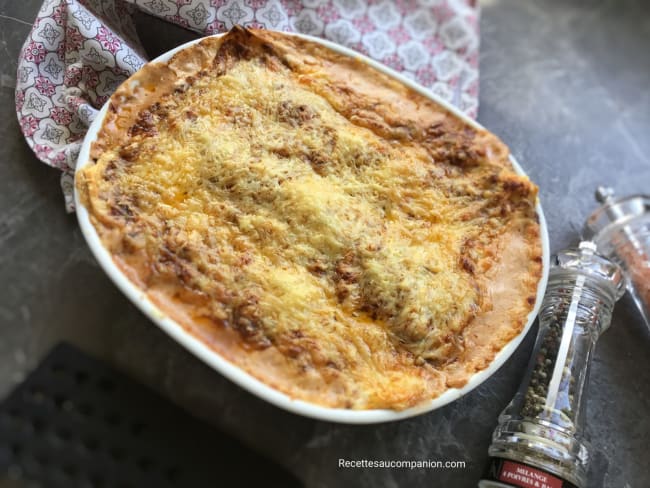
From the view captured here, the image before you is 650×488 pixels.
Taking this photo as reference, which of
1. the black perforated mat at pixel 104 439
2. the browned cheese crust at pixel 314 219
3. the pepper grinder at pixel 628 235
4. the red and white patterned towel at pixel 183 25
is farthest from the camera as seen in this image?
the pepper grinder at pixel 628 235

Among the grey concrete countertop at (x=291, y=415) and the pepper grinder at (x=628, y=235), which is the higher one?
the pepper grinder at (x=628, y=235)

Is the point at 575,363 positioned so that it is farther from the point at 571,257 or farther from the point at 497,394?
the point at 571,257

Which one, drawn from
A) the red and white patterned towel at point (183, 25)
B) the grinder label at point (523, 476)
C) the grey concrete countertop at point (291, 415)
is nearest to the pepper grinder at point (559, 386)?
the grinder label at point (523, 476)

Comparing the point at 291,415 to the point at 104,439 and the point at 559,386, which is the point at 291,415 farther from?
the point at 559,386

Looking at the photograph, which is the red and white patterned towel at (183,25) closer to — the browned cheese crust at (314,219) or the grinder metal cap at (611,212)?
the browned cheese crust at (314,219)

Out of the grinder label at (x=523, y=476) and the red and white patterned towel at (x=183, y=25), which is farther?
the red and white patterned towel at (x=183, y=25)

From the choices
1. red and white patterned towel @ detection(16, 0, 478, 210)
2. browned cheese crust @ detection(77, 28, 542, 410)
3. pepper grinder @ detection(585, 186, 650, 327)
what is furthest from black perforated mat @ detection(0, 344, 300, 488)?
pepper grinder @ detection(585, 186, 650, 327)
